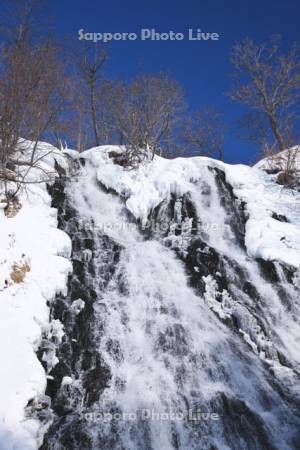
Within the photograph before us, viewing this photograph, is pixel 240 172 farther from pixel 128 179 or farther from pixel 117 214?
pixel 117 214

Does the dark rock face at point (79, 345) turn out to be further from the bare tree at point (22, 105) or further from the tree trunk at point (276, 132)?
the tree trunk at point (276, 132)

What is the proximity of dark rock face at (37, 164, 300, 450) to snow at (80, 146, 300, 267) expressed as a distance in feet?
1.80

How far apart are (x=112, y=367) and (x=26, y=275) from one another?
2.84m

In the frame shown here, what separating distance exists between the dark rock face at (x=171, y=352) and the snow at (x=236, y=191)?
0.55m

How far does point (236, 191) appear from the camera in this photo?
466 inches

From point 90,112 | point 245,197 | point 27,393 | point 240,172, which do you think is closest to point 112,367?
point 27,393

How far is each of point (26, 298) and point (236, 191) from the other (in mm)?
7723

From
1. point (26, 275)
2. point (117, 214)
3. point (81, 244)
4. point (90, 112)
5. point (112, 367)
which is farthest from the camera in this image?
point (90, 112)

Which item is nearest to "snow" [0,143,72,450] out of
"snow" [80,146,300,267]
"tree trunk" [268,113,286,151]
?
"snow" [80,146,300,267]

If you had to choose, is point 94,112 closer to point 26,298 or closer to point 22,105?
point 22,105

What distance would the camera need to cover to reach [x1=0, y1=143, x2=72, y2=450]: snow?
5.19 m

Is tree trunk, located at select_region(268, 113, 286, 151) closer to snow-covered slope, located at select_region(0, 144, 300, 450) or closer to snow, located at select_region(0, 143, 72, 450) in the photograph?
snow-covered slope, located at select_region(0, 144, 300, 450)

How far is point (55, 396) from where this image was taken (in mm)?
5988

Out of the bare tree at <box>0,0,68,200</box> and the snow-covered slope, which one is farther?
the bare tree at <box>0,0,68,200</box>
